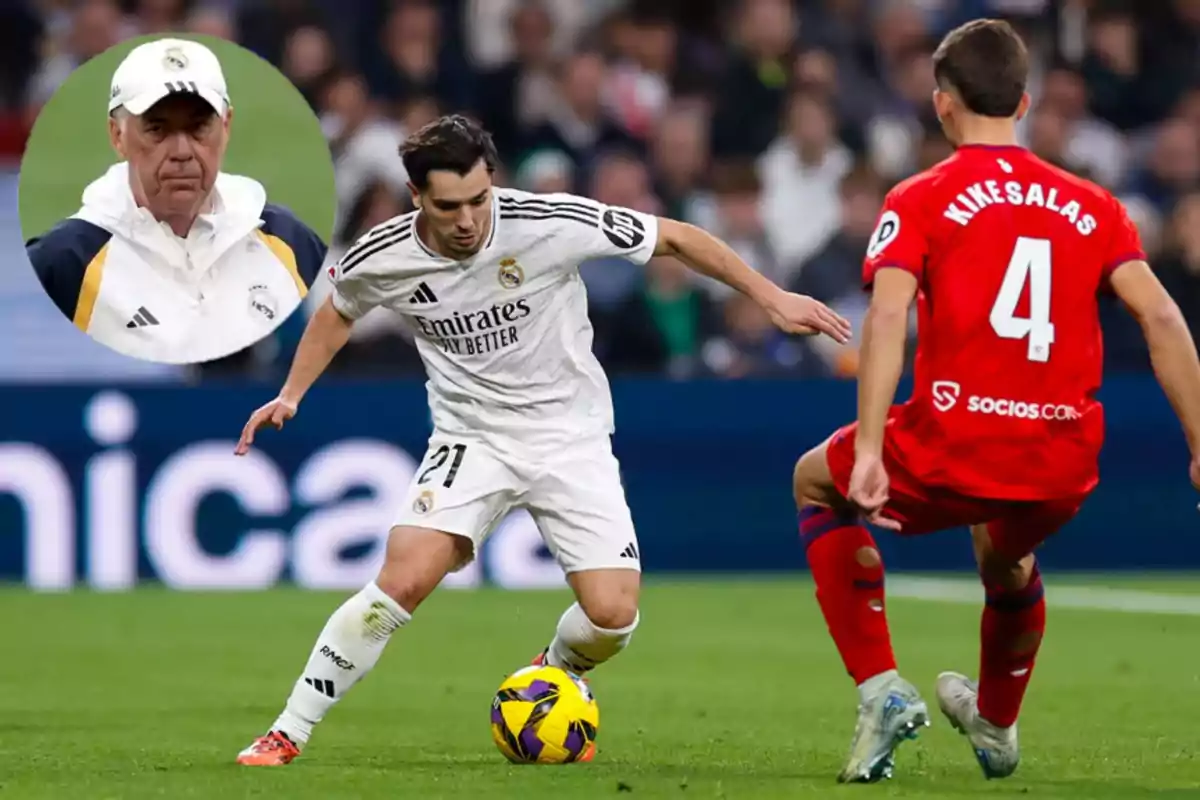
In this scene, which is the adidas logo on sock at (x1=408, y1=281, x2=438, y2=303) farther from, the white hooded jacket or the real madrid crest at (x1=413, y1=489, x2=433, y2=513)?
the white hooded jacket

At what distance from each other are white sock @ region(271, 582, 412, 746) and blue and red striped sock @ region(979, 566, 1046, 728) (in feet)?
5.81

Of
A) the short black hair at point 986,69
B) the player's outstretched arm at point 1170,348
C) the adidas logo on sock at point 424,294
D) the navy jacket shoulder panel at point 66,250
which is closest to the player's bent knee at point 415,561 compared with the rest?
the adidas logo on sock at point 424,294

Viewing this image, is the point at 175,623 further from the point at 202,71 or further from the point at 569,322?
the point at 202,71

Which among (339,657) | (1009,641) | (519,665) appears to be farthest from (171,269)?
(519,665)

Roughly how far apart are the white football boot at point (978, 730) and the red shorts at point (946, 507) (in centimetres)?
54

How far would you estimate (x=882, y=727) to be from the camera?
21.2 ft

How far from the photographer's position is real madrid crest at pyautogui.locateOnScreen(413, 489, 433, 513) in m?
7.37

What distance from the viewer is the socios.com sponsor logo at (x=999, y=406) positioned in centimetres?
638

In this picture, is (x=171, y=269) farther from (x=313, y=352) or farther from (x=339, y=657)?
(x=339, y=657)

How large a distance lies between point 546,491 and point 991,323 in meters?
1.82

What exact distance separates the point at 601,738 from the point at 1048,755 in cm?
154

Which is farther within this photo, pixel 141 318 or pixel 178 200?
pixel 141 318

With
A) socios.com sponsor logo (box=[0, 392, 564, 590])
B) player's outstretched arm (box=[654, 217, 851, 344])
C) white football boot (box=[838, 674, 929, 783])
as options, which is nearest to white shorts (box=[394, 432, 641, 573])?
player's outstretched arm (box=[654, 217, 851, 344])

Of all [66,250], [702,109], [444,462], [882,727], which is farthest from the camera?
[702,109]
